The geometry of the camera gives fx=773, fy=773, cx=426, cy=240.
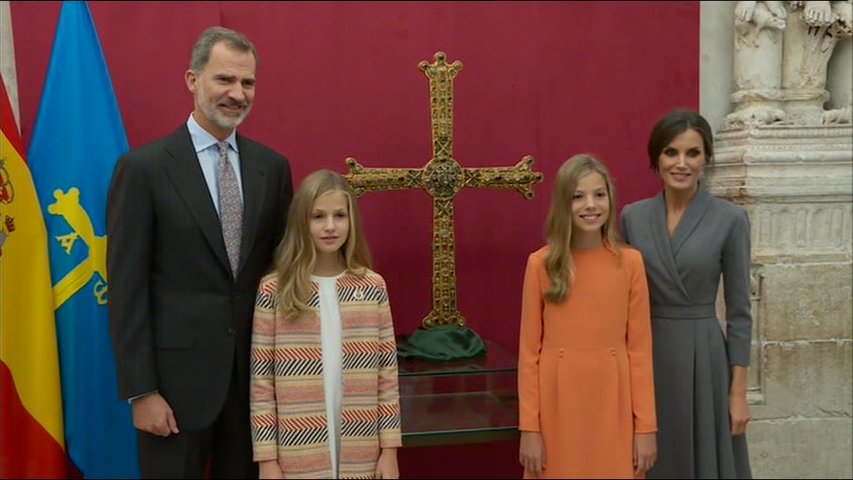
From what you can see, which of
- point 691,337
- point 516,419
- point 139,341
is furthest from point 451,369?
point 139,341

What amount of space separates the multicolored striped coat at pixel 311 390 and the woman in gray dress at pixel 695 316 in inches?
31.6

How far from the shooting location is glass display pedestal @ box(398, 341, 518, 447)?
2.47 meters

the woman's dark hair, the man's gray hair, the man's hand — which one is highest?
the man's gray hair

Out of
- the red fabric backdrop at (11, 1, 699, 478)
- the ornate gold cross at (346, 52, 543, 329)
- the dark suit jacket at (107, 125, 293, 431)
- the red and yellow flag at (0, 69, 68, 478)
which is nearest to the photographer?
the dark suit jacket at (107, 125, 293, 431)

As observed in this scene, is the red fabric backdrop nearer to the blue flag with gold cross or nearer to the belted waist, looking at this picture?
the blue flag with gold cross

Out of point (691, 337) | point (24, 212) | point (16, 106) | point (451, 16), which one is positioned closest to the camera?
point (691, 337)

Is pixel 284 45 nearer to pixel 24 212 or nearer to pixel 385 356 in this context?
pixel 24 212

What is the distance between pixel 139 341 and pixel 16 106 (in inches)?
59.6

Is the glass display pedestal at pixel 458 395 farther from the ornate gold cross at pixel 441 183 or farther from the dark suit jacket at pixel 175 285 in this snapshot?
the dark suit jacket at pixel 175 285

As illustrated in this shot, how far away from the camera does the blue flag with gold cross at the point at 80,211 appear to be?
2.75 m

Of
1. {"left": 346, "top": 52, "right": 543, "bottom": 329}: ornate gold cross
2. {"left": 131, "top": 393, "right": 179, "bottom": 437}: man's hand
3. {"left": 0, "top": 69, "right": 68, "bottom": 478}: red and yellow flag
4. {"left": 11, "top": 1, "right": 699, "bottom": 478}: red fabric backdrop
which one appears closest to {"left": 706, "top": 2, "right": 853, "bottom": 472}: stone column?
{"left": 11, "top": 1, "right": 699, "bottom": 478}: red fabric backdrop

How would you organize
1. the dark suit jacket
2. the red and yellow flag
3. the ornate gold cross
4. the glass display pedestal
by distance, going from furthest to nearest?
the ornate gold cross < the red and yellow flag < the glass display pedestal < the dark suit jacket

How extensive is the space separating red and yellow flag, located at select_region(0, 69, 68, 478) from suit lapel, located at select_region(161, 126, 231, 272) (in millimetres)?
889

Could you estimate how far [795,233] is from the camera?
125 inches
